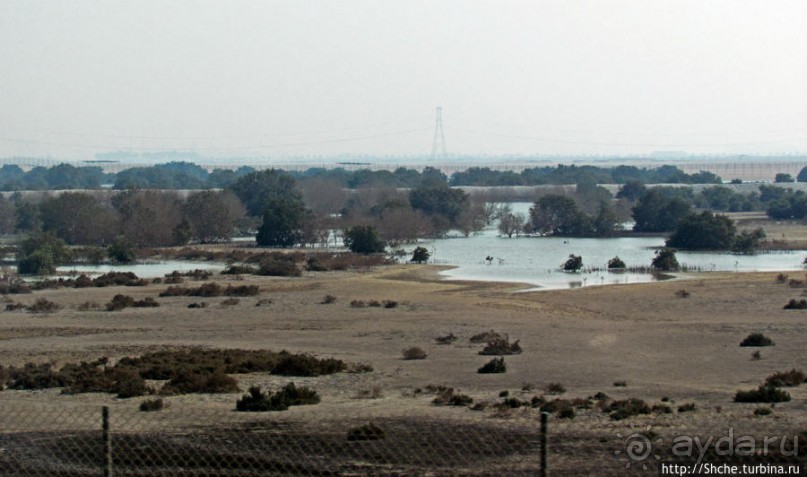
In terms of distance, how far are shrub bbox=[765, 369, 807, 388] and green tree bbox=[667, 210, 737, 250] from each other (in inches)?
1941

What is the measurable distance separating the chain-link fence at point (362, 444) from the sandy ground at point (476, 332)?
200 millimetres

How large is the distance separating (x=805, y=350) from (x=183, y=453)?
60.0ft

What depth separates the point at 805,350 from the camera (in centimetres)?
2636

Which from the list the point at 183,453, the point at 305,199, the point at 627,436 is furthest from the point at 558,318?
the point at 305,199

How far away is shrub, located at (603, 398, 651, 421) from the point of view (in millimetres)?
16000

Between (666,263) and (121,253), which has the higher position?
(121,253)

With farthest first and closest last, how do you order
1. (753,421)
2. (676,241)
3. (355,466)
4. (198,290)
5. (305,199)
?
(305,199) → (676,241) → (198,290) → (753,421) → (355,466)

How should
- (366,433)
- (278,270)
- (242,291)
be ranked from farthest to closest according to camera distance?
(278,270), (242,291), (366,433)

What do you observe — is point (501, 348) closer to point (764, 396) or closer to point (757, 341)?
point (757, 341)

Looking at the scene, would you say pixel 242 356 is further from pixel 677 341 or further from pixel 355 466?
pixel 355 466

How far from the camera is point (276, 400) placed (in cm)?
1734

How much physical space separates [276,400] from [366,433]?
464 centimetres

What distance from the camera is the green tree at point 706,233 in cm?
6888

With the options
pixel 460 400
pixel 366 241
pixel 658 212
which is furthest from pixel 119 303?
pixel 658 212
